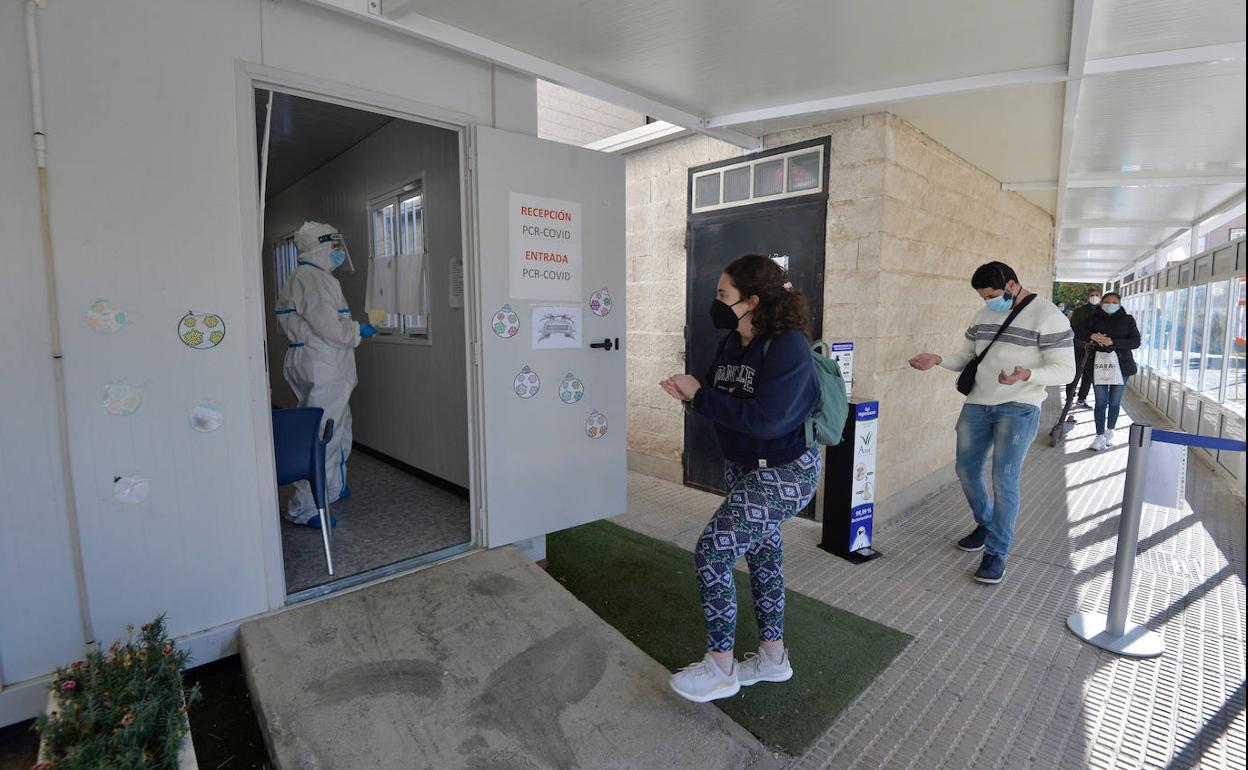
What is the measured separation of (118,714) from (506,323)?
2.04m

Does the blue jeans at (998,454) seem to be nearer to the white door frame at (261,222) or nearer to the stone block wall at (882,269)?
the stone block wall at (882,269)

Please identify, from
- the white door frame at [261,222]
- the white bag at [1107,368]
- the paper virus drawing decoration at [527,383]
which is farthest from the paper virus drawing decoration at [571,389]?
the white bag at [1107,368]

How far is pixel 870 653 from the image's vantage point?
271 centimetres

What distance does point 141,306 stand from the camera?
7.38 ft

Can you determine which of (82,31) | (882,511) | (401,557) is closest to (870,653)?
(882,511)

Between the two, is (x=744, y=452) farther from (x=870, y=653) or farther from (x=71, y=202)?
(x=71, y=202)

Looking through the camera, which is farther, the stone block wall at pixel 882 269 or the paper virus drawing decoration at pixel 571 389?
the stone block wall at pixel 882 269

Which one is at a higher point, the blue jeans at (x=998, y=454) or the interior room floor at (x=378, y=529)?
the blue jeans at (x=998, y=454)

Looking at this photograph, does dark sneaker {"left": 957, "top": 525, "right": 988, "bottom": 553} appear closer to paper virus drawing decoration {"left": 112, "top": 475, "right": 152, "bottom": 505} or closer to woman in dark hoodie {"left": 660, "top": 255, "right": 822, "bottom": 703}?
woman in dark hoodie {"left": 660, "top": 255, "right": 822, "bottom": 703}

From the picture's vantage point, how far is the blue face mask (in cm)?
341

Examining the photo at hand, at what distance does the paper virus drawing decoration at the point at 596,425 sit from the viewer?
3.62 meters

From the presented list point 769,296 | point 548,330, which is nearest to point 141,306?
point 548,330

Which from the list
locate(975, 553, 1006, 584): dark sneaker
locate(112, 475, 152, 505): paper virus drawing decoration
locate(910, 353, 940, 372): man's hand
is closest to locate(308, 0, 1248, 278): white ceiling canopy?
locate(910, 353, 940, 372): man's hand

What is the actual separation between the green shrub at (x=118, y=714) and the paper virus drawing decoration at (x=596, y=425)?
2111mm
